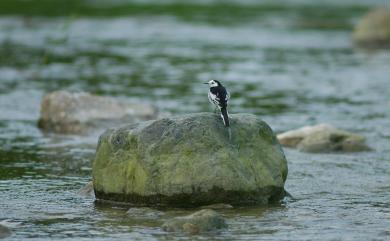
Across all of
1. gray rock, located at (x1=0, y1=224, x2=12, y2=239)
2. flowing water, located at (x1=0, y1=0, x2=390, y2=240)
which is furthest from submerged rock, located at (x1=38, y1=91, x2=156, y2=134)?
gray rock, located at (x1=0, y1=224, x2=12, y2=239)

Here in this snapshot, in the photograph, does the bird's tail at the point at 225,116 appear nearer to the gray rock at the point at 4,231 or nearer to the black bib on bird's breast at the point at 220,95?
the black bib on bird's breast at the point at 220,95

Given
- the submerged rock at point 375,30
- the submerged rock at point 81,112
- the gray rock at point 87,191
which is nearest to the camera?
the gray rock at point 87,191

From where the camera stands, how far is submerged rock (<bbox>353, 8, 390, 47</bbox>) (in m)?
32.8

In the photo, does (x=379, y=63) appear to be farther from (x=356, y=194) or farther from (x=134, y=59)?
(x=356, y=194)

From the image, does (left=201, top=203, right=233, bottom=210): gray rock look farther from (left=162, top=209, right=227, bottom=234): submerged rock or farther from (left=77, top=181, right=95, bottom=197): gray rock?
(left=77, top=181, right=95, bottom=197): gray rock

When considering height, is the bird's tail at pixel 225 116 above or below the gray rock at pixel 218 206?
above

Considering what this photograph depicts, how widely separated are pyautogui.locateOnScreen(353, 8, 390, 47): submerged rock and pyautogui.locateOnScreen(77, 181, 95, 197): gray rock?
69.9ft

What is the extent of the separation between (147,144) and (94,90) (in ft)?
38.2

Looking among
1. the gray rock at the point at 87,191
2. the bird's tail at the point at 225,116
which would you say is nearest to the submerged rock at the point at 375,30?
the gray rock at the point at 87,191

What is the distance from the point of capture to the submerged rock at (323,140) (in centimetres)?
1611

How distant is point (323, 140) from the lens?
16.2 metres

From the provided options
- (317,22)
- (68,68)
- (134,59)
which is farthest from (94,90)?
(317,22)

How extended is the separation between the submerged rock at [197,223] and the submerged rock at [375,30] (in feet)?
75.7

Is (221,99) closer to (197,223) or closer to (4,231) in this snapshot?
(197,223)
